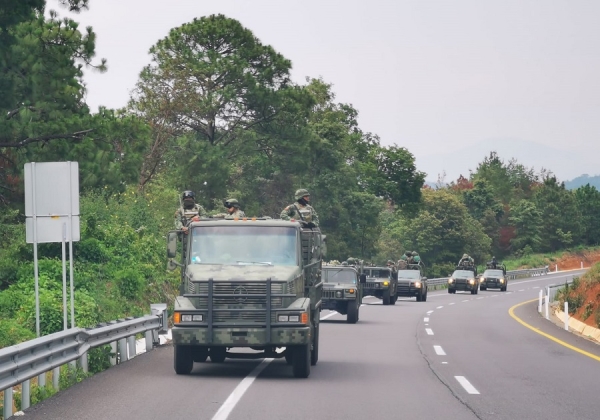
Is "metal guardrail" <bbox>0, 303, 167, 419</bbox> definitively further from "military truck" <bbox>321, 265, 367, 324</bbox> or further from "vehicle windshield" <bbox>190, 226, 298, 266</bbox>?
"military truck" <bbox>321, 265, 367, 324</bbox>

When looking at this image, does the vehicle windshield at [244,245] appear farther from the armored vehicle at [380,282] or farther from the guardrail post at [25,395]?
the armored vehicle at [380,282]

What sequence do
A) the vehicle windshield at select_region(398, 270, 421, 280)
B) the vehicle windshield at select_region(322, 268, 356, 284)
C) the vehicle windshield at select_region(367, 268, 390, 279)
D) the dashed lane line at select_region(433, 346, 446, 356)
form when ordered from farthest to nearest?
the vehicle windshield at select_region(398, 270, 421, 280) → the vehicle windshield at select_region(367, 268, 390, 279) → the vehicle windshield at select_region(322, 268, 356, 284) → the dashed lane line at select_region(433, 346, 446, 356)

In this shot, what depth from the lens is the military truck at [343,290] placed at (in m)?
29.8

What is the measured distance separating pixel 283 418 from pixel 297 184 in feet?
176

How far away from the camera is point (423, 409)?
11.2m

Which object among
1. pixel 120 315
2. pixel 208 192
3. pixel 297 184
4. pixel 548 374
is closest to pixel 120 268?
pixel 120 315

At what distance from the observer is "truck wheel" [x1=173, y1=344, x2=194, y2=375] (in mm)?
14602

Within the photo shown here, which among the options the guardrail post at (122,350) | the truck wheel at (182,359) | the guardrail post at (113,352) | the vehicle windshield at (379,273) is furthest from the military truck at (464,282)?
the truck wheel at (182,359)

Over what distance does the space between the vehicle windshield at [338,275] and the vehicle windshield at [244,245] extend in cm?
1549

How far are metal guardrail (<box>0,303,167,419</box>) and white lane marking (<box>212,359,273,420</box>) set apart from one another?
2162mm

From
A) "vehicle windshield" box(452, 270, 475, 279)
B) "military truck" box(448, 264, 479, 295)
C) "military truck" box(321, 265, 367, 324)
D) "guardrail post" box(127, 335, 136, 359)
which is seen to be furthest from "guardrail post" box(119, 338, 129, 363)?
"vehicle windshield" box(452, 270, 475, 279)

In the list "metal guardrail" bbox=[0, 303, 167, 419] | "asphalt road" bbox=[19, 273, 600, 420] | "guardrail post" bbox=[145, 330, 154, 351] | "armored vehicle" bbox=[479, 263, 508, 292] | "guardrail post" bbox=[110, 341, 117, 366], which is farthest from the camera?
"armored vehicle" bbox=[479, 263, 508, 292]

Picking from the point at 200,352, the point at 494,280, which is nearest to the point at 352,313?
the point at 200,352

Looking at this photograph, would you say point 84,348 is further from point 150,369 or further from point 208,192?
point 208,192
